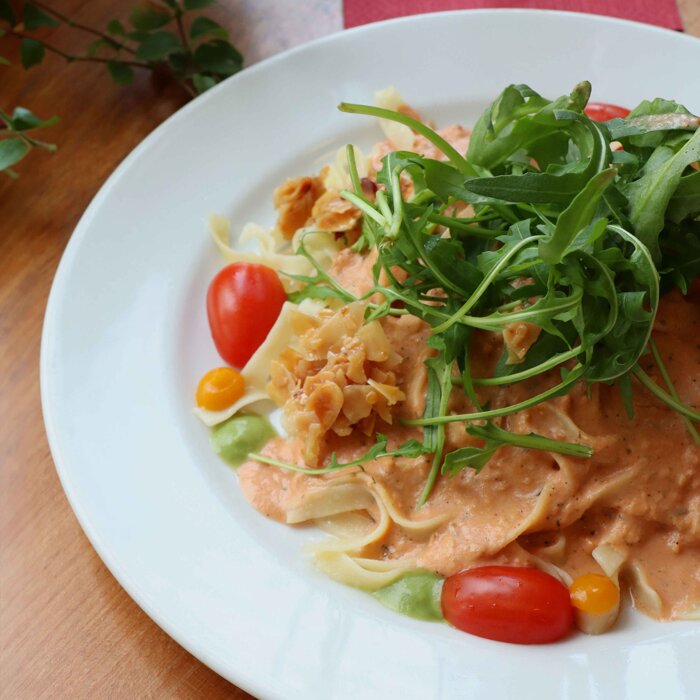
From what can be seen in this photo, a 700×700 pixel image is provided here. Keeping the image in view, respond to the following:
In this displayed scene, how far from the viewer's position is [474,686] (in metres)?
2.97

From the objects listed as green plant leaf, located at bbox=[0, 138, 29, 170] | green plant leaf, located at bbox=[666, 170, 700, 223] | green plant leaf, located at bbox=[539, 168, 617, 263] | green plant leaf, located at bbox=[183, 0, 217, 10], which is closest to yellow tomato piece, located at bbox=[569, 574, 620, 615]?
green plant leaf, located at bbox=[539, 168, 617, 263]

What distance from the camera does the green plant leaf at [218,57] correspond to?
4957mm

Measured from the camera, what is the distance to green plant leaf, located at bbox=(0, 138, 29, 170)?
446cm

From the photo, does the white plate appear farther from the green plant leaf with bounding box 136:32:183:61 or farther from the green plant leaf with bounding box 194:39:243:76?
the green plant leaf with bounding box 136:32:183:61

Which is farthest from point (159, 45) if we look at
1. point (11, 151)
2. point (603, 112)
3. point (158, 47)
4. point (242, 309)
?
point (603, 112)

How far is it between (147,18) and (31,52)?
25.8 inches

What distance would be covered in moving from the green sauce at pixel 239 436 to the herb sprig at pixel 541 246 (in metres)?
0.71

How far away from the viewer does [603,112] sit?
14.5 ft

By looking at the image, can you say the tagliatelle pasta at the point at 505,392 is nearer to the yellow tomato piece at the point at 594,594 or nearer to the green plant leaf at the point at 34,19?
the yellow tomato piece at the point at 594,594

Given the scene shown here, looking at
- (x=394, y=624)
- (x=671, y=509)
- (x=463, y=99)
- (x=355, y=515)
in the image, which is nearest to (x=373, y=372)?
(x=355, y=515)

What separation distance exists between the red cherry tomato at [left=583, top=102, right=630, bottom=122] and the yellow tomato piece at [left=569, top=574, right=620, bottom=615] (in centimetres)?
229

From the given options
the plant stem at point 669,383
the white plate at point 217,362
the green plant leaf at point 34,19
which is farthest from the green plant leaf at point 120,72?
the plant stem at point 669,383

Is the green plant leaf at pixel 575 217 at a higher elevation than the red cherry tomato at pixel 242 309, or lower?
higher

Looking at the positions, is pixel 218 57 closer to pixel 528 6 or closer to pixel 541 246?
pixel 528 6
